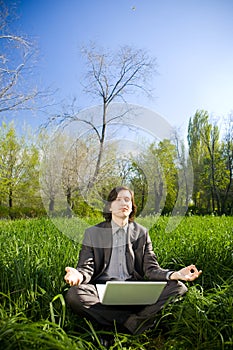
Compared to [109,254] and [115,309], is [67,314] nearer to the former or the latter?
[115,309]

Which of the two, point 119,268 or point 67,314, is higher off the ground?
point 119,268

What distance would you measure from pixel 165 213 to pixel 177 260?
13.9 ft

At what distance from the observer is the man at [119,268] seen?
8.57ft

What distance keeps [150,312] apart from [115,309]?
23 centimetres

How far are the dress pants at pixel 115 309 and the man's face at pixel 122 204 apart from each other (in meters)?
0.55

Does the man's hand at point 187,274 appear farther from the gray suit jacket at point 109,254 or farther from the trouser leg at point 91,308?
the trouser leg at point 91,308

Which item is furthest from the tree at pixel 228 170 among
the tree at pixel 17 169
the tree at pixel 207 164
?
the tree at pixel 17 169

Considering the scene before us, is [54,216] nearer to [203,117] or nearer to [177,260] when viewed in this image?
[177,260]

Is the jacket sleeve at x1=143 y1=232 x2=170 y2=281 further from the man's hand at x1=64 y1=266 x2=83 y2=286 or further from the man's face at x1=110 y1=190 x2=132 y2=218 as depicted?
the man's hand at x1=64 y1=266 x2=83 y2=286

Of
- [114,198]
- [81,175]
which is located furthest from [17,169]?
[114,198]

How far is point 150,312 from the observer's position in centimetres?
266

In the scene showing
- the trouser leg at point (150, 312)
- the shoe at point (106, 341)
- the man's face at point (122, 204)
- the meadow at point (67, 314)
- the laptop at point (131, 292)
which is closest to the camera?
the meadow at point (67, 314)

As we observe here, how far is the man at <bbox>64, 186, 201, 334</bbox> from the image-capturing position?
261 centimetres

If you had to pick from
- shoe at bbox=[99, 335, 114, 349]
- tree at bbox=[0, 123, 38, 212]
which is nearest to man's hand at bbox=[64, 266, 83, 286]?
shoe at bbox=[99, 335, 114, 349]
